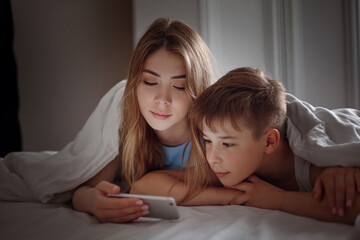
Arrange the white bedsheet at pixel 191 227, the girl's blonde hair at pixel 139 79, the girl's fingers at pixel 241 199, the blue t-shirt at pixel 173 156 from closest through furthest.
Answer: the white bedsheet at pixel 191 227 → the girl's fingers at pixel 241 199 → the girl's blonde hair at pixel 139 79 → the blue t-shirt at pixel 173 156

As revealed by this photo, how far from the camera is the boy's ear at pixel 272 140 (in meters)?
0.86

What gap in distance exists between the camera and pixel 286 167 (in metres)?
0.93

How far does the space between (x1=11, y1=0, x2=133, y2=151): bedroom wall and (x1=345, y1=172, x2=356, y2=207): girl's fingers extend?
1664 mm

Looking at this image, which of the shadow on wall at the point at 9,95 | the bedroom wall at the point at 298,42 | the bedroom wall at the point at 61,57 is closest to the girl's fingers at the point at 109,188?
the bedroom wall at the point at 298,42

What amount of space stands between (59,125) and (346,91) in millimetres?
1573

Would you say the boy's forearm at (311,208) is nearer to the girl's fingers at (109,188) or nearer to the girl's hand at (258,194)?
the girl's hand at (258,194)

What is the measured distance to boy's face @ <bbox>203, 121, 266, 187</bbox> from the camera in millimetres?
829

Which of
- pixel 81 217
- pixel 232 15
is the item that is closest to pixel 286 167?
pixel 81 217

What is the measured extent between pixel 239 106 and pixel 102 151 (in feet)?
1.43

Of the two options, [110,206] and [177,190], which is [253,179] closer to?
[177,190]

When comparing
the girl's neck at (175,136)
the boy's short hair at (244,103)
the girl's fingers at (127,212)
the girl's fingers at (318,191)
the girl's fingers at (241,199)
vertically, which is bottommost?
the girl's fingers at (241,199)

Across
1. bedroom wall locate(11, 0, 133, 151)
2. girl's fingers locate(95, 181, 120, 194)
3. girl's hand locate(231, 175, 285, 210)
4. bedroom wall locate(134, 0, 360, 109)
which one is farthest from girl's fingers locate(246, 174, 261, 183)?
bedroom wall locate(11, 0, 133, 151)

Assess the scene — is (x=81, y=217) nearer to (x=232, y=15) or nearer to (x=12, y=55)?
(x=232, y=15)

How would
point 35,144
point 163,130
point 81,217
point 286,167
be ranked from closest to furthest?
point 81,217 → point 286,167 → point 163,130 → point 35,144
